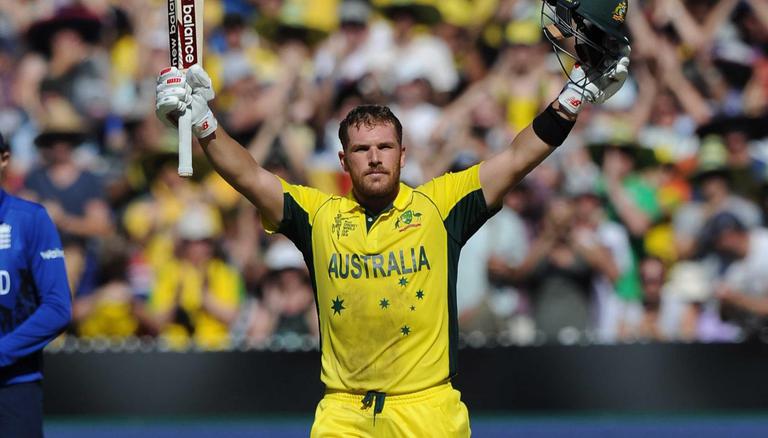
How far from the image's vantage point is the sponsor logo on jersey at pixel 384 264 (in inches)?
215

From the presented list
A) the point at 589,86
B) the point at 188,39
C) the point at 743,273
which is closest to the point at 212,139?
the point at 188,39

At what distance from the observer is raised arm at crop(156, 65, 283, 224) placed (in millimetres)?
5402

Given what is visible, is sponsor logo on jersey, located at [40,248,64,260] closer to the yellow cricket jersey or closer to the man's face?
the yellow cricket jersey

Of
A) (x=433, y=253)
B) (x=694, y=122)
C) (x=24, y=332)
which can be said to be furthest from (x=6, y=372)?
(x=694, y=122)

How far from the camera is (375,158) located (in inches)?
215

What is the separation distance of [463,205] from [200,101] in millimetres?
1179

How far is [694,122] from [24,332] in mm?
7479

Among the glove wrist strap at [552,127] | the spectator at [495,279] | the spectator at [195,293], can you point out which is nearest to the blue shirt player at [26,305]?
the glove wrist strap at [552,127]

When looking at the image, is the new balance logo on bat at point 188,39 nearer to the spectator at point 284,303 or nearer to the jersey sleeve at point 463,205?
the jersey sleeve at point 463,205

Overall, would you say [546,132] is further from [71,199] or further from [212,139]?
[71,199]

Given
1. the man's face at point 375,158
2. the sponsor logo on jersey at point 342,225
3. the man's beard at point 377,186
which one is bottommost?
the sponsor logo on jersey at point 342,225

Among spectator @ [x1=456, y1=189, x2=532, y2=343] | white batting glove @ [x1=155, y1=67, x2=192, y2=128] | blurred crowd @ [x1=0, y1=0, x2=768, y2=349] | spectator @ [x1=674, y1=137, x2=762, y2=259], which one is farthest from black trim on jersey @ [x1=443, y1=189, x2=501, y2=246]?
spectator @ [x1=674, y1=137, x2=762, y2=259]

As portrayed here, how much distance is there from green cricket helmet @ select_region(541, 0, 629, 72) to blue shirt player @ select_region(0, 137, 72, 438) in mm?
2452

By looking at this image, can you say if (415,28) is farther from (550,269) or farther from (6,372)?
(6,372)
